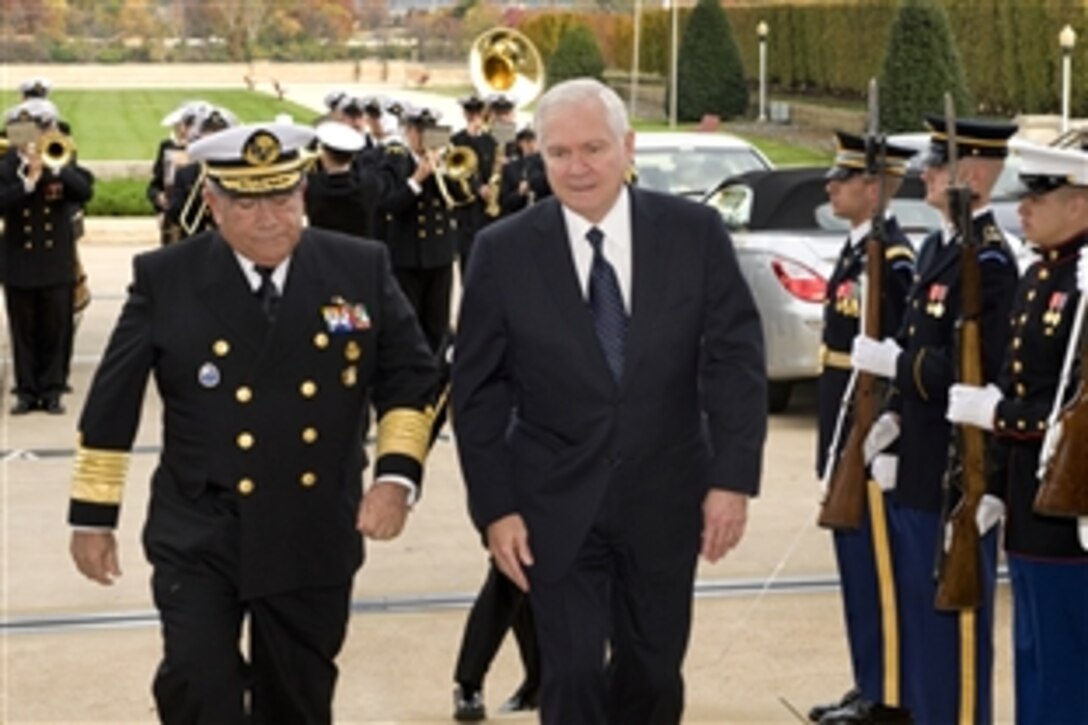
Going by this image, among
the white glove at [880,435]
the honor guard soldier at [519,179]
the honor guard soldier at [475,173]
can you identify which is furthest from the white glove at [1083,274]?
the honor guard soldier at [475,173]

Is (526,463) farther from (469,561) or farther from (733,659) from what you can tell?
(469,561)

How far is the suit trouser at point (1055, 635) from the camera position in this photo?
621 centimetres

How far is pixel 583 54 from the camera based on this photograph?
203ft

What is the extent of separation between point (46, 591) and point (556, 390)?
4.40 metres

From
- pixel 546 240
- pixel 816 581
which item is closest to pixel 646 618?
pixel 546 240

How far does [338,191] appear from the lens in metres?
15.2

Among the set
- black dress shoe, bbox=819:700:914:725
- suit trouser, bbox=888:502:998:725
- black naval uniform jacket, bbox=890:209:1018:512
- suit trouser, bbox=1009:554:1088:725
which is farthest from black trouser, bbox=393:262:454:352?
suit trouser, bbox=1009:554:1088:725

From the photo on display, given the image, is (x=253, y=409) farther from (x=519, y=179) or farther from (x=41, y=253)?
(x=519, y=179)

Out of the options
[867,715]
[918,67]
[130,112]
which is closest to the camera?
[867,715]

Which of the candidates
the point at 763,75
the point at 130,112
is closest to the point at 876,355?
the point at 763,75

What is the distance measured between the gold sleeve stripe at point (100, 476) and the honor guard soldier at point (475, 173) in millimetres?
13064

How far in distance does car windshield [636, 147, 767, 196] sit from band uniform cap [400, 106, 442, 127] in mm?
1838

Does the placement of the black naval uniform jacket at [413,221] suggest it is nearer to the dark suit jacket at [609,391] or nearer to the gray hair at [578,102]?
the dark suit jacket at [609,391]

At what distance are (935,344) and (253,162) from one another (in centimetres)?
206
